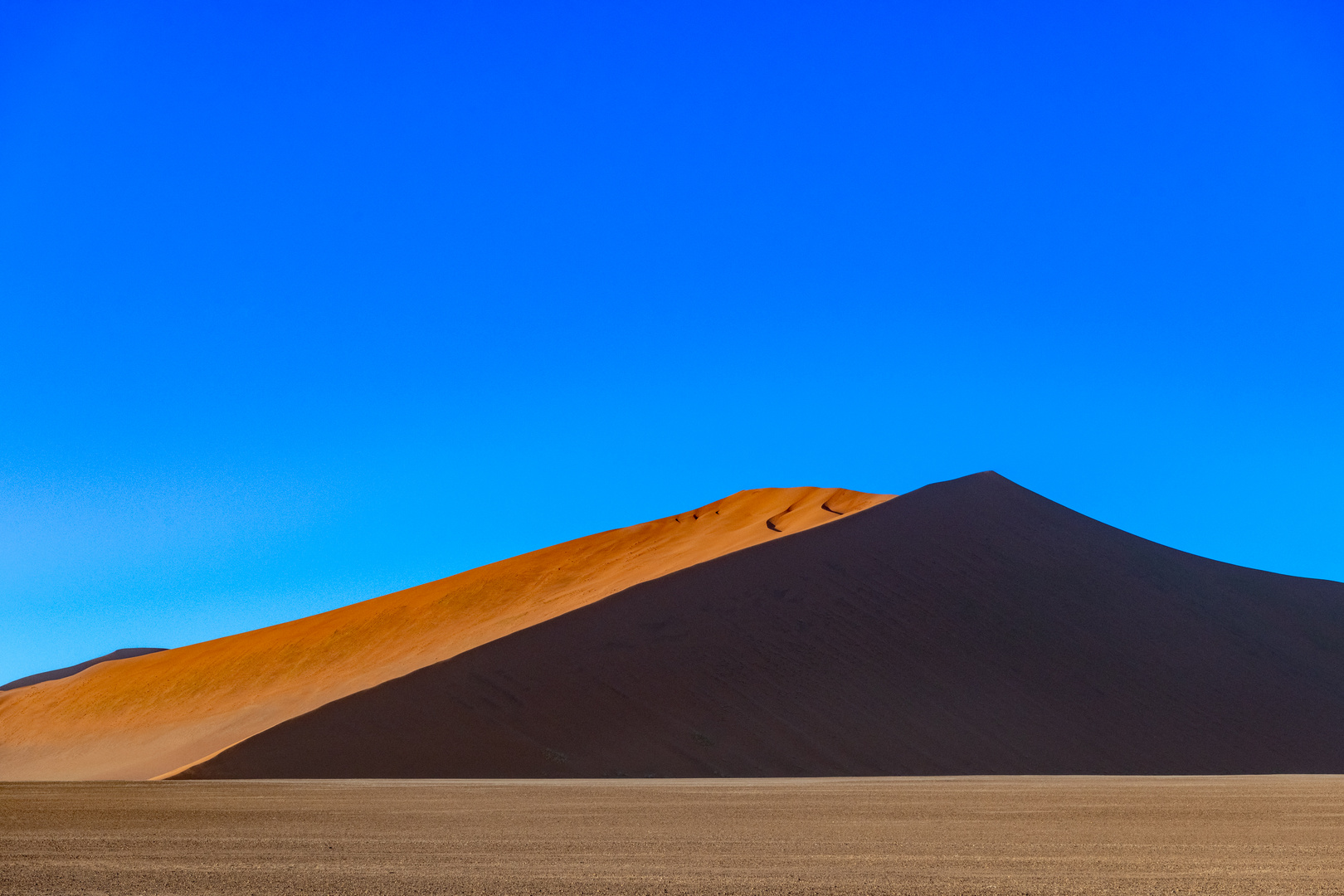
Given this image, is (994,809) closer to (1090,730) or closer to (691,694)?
(691,694)

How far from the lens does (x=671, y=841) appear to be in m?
11.5

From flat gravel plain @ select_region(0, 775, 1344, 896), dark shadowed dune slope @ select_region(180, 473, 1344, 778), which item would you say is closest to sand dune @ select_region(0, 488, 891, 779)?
dark shadowed dune slope @ select_region(180, 473, 1344, 778)

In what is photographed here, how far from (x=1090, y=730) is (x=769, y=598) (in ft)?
32.8

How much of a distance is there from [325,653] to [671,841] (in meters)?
39.2

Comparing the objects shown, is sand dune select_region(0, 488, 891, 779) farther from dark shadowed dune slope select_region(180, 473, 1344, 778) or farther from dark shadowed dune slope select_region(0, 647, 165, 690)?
dark shadowed dune slope select_region(0, 647, 165, 690)

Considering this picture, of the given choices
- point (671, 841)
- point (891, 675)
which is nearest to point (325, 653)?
point (891, 675)

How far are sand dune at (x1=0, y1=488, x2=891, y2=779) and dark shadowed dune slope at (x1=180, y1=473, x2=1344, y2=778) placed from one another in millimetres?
4522

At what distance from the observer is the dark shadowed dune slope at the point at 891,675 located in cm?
2866

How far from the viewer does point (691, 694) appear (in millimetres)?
31812

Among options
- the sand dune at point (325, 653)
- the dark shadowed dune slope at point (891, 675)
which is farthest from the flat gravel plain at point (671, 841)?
the sand dune at point (325, 653)

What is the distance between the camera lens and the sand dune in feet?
136

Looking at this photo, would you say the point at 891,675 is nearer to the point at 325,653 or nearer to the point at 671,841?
the point at 325,653

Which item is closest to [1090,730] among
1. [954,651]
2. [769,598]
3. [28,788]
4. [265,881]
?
[954,651]

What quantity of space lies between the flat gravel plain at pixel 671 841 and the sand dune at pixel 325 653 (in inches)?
868
